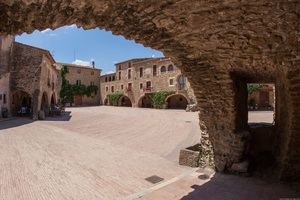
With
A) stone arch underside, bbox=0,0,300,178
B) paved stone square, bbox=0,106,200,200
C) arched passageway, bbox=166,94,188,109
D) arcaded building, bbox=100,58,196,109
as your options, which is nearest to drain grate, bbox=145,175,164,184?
paved stone square, bbox=0,106,200,200

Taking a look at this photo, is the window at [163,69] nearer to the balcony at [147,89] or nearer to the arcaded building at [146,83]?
the arcaded building at [146,83]

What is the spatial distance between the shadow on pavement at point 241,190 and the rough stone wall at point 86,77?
4262 centimetres

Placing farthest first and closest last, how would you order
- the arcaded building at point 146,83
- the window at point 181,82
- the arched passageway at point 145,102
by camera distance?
1. the arched passageway at point 145,102
2. the arcaded building at point 146,83
3. the window at point 181,82

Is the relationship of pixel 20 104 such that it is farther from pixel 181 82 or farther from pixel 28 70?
pixel 181 82

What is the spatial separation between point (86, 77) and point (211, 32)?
152ft

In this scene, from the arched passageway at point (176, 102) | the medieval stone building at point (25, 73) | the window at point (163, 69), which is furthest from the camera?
the window at point (163, 69)

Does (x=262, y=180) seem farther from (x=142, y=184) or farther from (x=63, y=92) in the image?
(x=63, y=92)

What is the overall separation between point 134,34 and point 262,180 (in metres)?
5.71

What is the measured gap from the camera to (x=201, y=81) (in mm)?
7449

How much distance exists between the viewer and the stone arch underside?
3.29 m

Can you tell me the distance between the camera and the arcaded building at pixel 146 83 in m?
33.2

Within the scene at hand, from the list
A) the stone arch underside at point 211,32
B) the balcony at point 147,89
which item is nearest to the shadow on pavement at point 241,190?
the stone arch underside at point 211,32

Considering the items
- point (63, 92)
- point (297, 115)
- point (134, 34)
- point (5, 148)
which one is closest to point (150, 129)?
point (5, 148)

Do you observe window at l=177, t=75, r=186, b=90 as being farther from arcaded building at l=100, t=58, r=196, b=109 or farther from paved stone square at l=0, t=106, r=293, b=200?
paved stone square at l=0, t=106, r=293, b=200
